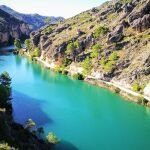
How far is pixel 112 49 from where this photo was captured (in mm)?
135750

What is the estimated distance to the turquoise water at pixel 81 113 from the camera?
69938mm

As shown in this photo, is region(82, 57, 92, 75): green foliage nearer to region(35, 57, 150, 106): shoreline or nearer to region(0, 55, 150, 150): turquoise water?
region(35, 57, 150, 106): shoreline

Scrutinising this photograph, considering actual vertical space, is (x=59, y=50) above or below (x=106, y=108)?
above

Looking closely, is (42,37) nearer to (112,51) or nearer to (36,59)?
(36,59)

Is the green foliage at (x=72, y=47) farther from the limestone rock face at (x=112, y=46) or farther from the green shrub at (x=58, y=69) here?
the green shrub at (x=58, y=69)

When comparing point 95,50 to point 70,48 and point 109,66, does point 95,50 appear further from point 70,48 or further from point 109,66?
point 109,66

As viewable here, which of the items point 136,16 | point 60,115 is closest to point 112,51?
point 136,16

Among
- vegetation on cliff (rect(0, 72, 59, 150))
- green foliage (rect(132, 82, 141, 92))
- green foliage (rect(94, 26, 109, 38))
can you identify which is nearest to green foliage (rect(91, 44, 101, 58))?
green foliage (rect(94, 26, 109, 38))

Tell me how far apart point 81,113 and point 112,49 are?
5265 cm

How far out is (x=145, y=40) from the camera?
12900 cm

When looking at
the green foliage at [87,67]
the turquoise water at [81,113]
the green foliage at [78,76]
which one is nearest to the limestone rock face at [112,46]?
the green foliage at [87,67]

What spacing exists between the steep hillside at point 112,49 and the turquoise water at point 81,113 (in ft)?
31.3

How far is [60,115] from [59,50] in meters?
75.2

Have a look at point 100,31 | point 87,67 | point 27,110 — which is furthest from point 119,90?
point 100,31
